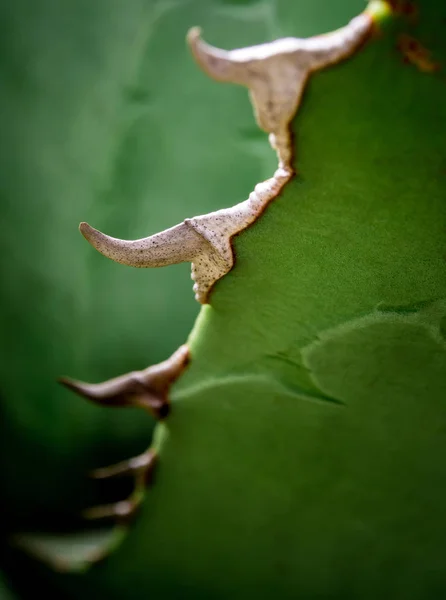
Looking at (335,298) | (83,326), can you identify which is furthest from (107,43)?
(335,298)

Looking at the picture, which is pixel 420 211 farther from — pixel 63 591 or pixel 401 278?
pixel 63 591

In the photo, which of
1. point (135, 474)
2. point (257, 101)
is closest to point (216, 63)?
point (257, 101)

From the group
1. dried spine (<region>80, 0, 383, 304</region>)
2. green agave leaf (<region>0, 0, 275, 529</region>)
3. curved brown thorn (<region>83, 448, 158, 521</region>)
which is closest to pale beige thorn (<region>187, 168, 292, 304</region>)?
dried spine (<region>80, 0, 383, 304</region>)

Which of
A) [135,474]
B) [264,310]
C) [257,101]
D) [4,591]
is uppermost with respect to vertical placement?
[257,101]

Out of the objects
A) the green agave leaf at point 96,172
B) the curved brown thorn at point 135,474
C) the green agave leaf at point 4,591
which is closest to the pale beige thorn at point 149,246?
the curved brown thorn at point 135,474

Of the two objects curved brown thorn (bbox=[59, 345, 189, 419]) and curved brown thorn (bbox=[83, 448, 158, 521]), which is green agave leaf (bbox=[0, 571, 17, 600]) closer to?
curved brown thorn (bbox=[83, 448, 158, 521])

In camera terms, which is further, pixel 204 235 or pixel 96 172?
pixel 96 172

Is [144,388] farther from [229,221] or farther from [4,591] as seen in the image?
[4,591]
